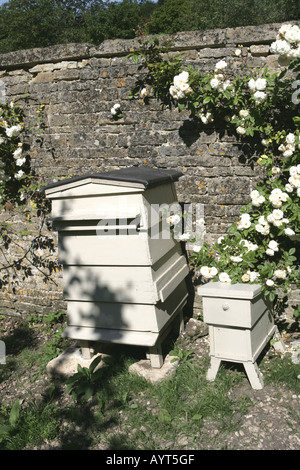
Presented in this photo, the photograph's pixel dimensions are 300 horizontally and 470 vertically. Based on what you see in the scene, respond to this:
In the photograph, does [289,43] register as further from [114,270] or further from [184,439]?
[184,439]

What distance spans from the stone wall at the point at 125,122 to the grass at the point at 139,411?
141 cm

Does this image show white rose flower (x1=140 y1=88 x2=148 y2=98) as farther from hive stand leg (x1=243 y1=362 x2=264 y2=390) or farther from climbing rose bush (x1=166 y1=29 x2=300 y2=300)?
hive stand leg (x1=243 y1=362 x2=264 y2=390)

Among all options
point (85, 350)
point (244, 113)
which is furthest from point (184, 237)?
point (85, 350)

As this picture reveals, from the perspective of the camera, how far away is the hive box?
2.85 meters

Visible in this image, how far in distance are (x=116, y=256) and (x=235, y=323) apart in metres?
1.03

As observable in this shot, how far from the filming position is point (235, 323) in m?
2.88

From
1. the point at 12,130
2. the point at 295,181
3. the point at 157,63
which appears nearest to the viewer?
the point at 295,181

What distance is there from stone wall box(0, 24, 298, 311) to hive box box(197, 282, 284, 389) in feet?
3.29

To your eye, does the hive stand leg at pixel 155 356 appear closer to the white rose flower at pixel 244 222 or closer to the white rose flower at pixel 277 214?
the white rose flower at pixel 244 222

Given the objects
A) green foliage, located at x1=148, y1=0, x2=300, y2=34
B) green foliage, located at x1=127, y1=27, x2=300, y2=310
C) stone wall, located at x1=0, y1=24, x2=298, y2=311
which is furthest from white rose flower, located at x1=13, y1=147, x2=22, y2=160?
green foliage, located at x1=148, y1=0, x2=300, y2=34

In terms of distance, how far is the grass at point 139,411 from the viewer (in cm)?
262

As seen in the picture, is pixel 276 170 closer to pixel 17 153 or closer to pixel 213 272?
pixel 213 272

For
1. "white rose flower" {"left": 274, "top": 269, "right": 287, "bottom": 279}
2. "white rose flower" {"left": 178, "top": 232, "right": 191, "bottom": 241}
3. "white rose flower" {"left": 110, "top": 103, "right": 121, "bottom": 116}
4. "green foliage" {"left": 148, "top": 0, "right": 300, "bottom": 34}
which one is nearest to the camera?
"white rose flower" {"left": 274, "top": 269, "right": 287, "bottom": 279}

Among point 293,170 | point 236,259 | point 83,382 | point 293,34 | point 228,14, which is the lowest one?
point 83,382
